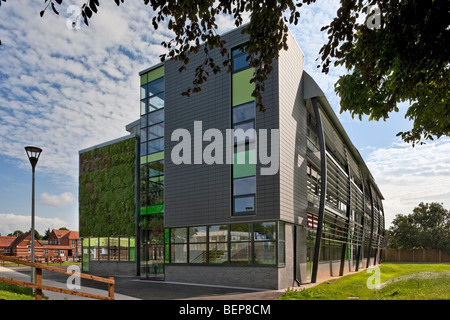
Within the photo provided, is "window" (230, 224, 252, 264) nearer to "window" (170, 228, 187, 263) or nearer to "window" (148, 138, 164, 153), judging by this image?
"window" (170, 228, 187, 263)

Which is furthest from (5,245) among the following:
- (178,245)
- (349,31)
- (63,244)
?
(349,31)

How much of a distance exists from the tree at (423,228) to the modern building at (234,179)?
4057cm

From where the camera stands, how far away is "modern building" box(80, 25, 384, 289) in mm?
18344

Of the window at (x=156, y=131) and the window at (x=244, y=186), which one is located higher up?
the window at (x=156, y=131)

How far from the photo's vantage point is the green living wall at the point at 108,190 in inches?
1030

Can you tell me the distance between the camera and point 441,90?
8703 millimetres

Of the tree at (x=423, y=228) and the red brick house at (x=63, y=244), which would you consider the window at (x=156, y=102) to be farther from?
the red brick house at (x=63, y=244)

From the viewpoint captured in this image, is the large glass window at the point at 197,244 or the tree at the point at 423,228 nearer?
the large glass window at the point at 197,244

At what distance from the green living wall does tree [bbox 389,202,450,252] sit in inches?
1970

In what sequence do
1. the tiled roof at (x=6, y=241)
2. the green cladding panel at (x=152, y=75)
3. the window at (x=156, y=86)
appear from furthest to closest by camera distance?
the tiled roof at (x=6, y=241)
the green cladding panel at (x=152, y=75)
the window at (x=156, y=86)

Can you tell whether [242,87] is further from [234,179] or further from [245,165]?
[234,179]

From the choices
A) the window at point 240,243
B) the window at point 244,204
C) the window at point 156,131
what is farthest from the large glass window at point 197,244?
the window at point 156,131

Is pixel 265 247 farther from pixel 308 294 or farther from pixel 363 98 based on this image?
pixel 363 98
